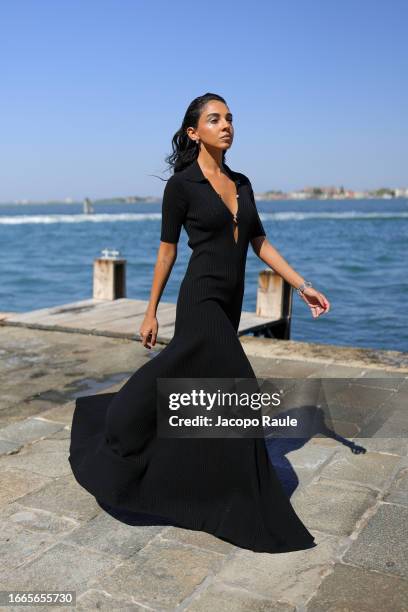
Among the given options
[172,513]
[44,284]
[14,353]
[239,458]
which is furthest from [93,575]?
[44,284]

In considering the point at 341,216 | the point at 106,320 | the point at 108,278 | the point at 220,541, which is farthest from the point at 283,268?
the point at 341,216

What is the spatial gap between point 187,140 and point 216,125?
21 centimetres

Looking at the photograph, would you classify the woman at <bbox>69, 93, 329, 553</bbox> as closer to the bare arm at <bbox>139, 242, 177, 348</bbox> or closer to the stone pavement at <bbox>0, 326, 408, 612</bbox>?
the bare arm at <bbox>139, 242, 177, 348</bbox>

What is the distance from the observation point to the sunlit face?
325 cm

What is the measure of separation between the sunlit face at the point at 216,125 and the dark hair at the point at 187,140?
4 cm

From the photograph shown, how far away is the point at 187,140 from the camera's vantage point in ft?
11.1

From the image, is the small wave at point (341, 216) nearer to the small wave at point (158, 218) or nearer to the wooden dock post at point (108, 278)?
the small wave at point (158, 218)

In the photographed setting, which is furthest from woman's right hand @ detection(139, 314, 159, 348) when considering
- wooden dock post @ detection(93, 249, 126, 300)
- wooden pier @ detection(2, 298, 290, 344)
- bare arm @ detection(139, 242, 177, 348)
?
wooden dock post @ detection(93, 249, 126, 300)

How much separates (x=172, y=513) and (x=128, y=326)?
5.78 metres

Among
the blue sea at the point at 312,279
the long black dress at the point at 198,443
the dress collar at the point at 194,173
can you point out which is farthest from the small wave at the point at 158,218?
the long black dress at the point at 198,443

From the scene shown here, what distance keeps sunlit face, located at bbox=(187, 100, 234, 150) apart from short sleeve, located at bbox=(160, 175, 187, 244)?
10.4 inches

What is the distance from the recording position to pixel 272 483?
126 inches

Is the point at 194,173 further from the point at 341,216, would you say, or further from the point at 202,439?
the point at 341,216

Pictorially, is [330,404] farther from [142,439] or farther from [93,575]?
[93,575]
